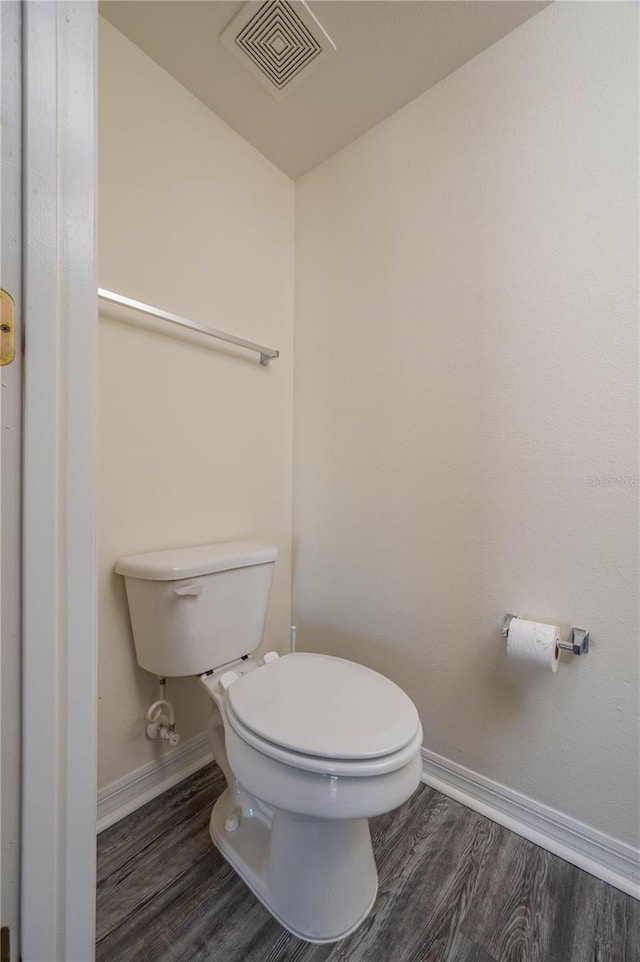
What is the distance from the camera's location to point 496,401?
3.59 feet

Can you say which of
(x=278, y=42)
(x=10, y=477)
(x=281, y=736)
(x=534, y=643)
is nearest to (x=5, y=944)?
(x=281, y=736)

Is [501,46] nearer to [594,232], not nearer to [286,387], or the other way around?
[594,232]

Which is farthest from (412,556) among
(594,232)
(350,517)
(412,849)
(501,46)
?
(501,46)

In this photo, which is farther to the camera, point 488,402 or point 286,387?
point 286,387

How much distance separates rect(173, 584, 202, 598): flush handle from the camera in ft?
3.28

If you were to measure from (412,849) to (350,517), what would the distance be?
0.91m

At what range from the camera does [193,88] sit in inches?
47.4

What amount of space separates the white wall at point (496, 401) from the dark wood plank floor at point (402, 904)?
6.3 inches

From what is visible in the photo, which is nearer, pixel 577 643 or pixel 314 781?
pixel 314 781

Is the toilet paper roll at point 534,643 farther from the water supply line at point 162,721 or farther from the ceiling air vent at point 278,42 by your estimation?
the ceiling air vent at point 278,42

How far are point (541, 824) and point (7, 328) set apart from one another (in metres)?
1.51

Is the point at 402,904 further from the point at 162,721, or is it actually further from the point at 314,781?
the point at 162,721

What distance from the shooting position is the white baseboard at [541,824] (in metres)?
0.92

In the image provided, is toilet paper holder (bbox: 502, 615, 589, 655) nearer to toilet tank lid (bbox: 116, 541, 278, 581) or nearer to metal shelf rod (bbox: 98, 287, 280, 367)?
toilet tank lid (bbox: 116, 541, 278, 581)
